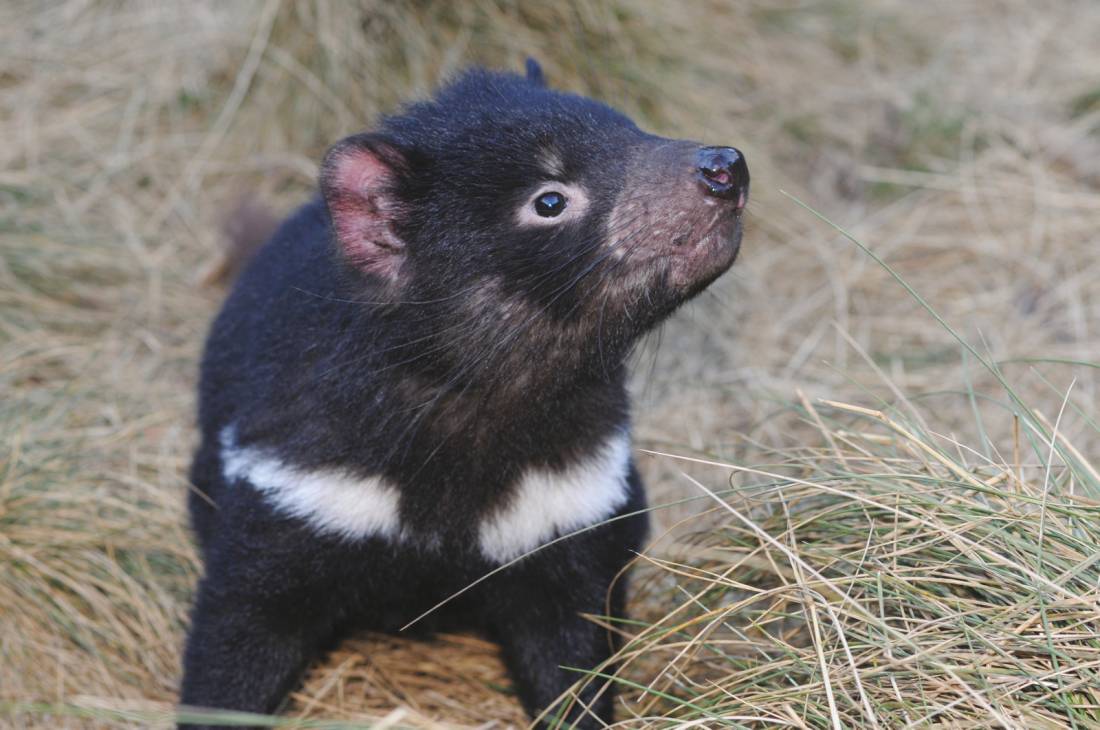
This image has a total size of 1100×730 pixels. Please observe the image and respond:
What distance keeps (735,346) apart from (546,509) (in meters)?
2.37

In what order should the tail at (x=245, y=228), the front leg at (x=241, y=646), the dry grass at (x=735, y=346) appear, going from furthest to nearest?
the tail at (x=245, y=228) → the front leg at (x=241, y=646) → the dry grass at (x=735, y=346)

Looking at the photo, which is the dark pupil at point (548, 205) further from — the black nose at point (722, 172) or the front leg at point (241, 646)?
the front leg at point (241, 646)

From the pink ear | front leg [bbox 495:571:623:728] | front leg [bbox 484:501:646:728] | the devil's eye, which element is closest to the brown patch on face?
the devil's eye

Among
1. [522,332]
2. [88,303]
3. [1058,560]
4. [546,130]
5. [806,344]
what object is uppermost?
[546,130]

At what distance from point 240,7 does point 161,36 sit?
1.54ft

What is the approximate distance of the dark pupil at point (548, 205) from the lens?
2.51m

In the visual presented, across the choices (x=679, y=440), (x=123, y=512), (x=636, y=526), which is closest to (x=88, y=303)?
(x=123, y=512)

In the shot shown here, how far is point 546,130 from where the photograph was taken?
8.37 feet

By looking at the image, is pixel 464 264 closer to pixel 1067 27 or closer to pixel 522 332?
pixel 522 332

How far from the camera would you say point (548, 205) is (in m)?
2.51

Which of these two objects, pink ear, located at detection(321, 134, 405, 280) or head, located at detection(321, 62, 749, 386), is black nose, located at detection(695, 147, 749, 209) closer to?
head, located at detection(321, 62, 749, 386)

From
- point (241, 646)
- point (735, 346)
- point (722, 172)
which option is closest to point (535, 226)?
point (722, 172)

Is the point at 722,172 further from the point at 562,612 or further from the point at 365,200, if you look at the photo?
the point at 562,612

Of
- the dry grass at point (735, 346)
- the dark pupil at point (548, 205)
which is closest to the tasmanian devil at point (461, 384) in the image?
the dark pupil at point (548, 205)
